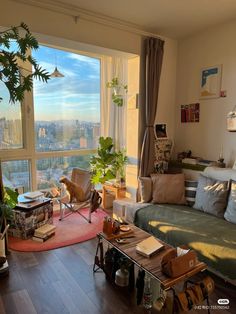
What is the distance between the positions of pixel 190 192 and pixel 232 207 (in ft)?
2.05

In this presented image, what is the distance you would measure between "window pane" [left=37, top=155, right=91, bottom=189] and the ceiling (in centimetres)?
217

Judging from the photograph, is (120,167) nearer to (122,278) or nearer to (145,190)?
(145,190)

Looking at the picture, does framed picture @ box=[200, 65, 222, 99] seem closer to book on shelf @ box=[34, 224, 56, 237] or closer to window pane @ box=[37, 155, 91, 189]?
window pane @ box=[37, 155, 91, 189]

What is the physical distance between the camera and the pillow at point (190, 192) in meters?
3.03

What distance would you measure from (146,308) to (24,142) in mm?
2708

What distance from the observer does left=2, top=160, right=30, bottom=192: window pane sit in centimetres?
347

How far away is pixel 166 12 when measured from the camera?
9.09 ft

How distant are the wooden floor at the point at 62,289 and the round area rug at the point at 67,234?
0.18 m

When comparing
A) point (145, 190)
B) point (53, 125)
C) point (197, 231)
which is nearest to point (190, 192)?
point (145, 190)

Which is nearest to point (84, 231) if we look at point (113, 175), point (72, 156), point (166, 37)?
point (113, 175)

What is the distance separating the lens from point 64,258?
8.37 feet

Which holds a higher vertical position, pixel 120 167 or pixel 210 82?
pixel 210 82

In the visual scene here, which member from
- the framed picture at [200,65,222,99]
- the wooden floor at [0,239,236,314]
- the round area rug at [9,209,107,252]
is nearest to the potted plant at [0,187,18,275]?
the wooden floor at [0,239,236,314]

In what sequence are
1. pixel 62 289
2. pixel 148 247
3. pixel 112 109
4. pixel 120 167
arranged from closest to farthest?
1. pixel 148 247
2. pixel 62 289
3. pixel 120 167
4. pixel 112 109
